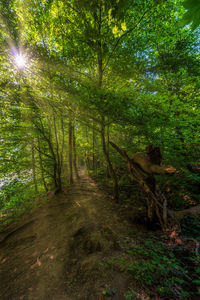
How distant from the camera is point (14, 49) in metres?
5.23

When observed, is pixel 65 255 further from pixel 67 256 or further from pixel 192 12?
pixel 192 12

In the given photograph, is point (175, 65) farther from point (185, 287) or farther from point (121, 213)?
point (185, 287)

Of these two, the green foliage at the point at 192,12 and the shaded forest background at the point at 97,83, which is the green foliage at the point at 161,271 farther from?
the green foliage at the point at 192,12

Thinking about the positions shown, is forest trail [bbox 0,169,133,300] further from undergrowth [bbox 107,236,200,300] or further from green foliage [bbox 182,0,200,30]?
green foliage [bbox 182,0,200,30]

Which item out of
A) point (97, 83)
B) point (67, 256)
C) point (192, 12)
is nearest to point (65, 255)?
point (67, 256)

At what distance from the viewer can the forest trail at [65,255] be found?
2.35 m

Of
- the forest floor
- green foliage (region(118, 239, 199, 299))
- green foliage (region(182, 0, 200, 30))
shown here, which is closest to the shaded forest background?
the forest floor

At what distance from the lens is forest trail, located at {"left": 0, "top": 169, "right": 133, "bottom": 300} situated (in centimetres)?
235

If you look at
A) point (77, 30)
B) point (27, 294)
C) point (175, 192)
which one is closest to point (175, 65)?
point (77, 30)

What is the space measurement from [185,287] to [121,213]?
3120mm

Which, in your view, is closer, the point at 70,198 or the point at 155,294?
the point at 155,294

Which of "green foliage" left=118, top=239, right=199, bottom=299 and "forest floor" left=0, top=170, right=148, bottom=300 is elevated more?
"green foliage" left=118, top=239, right=199, bottom=299

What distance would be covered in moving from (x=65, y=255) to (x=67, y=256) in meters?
0.09

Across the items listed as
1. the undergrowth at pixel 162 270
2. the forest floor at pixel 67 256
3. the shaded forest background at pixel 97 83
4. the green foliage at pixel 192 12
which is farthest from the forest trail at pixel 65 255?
the green foliage at pixel 192 12
